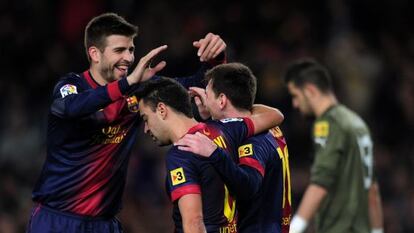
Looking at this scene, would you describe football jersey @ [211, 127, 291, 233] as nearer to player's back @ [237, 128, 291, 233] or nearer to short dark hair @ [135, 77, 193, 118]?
player's back @ [237, 128, 291, 233]

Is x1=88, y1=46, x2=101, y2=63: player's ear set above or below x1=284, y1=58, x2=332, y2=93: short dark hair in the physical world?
above

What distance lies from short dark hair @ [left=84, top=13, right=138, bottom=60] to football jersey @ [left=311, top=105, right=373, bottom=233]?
2.05 m

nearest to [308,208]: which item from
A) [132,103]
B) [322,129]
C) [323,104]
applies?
[322,129]

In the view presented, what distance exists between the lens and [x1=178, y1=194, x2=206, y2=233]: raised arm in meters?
5.52

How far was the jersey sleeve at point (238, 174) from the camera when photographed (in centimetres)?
565

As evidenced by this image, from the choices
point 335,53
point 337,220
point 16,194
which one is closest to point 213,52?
point 337,220

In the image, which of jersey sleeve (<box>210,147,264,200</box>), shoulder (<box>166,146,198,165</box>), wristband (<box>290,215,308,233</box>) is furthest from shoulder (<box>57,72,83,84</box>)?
wristband (<box>290,215,308,233</box>)

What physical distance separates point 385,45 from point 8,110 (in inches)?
198

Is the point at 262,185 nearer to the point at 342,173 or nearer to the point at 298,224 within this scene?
the point at 298,224

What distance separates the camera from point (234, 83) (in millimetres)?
6254

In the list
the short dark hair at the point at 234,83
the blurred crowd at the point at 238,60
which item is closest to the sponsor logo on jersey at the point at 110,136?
the short dark hair at the point at 234,83

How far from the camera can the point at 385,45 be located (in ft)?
43.0

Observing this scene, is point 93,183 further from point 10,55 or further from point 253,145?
point 10,55

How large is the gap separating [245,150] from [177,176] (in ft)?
2.06
